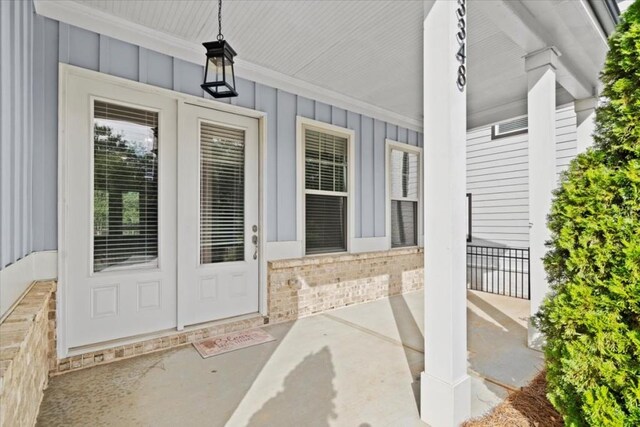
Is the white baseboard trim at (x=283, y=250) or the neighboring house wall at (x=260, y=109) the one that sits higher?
the neighboring house wall at (x=260, y=109)

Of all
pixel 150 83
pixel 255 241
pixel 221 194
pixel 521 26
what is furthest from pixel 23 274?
pixel 521 26

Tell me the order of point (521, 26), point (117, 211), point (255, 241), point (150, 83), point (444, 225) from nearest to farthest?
1. point (444, 225)
2. point (521, 26)
3. point (117, 211)
4. point (150, 83)
5. point (255, 241)

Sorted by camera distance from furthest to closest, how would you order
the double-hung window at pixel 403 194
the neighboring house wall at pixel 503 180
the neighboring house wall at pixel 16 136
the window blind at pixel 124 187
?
the neighboring house wall at pixel 503 180
the double-hung window at pixel 403 194
the window blind at pixel 124 187
the neighboring house wall at pixel 16 136

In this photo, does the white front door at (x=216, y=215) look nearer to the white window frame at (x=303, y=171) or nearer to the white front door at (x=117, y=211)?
the white front door at (x=117, y=211)

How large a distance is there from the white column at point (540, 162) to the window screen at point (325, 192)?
246 cm

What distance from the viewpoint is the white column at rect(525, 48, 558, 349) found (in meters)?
3.05

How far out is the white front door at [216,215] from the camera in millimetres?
3402

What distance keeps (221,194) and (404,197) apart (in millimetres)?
3342

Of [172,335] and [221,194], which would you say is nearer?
[172,335]

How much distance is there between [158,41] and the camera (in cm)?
312

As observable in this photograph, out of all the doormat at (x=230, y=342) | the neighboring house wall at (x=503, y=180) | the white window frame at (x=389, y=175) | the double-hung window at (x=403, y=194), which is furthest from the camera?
the neighboring house wall at (x=503, y=180)

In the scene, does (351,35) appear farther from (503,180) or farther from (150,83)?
(503,180)

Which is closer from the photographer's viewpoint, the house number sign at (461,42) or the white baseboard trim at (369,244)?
the house number sign at (461,42)

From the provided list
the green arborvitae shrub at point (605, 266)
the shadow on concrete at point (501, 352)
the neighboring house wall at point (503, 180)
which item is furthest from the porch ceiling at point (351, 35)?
the shadow on concrete at point (501, 352)
